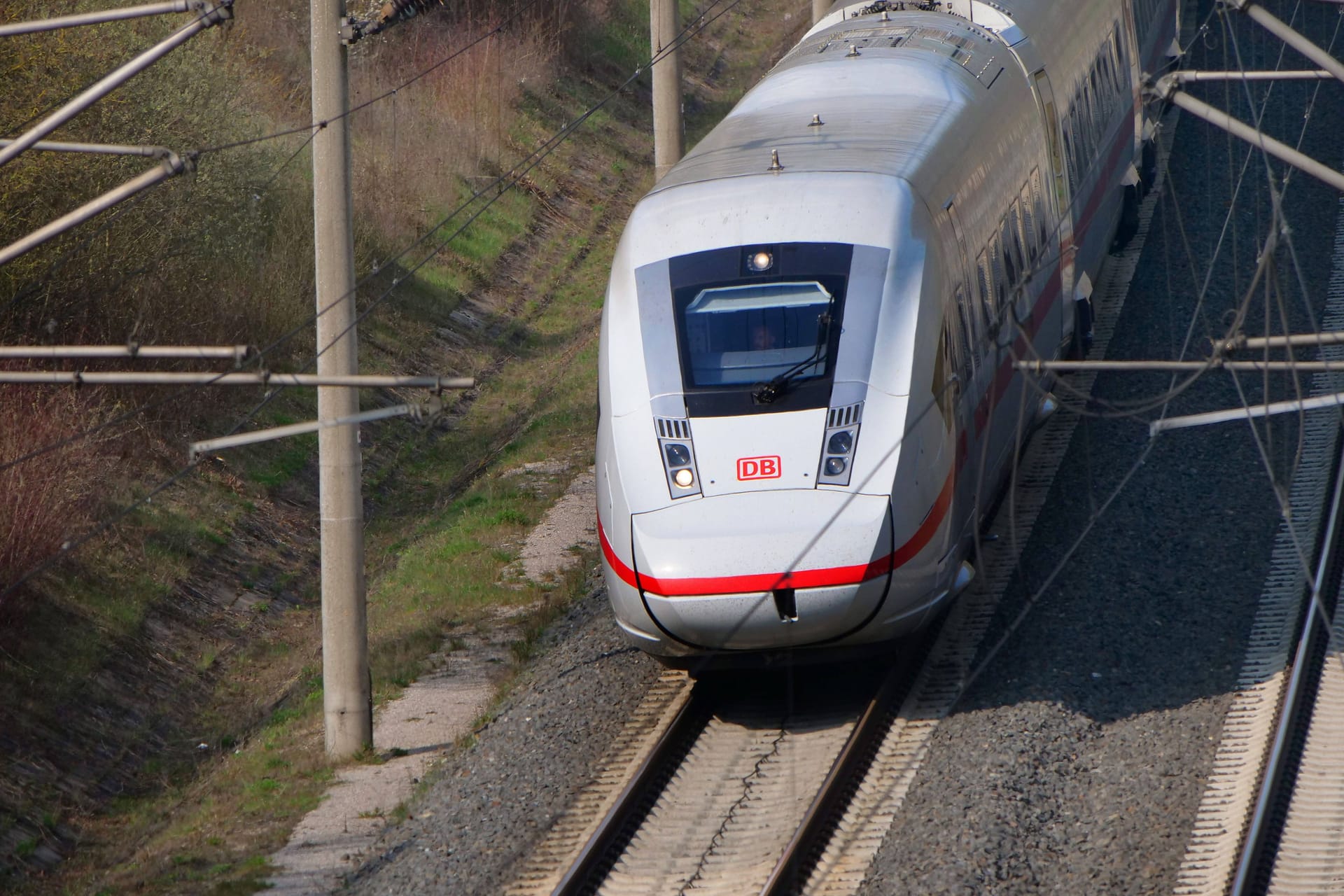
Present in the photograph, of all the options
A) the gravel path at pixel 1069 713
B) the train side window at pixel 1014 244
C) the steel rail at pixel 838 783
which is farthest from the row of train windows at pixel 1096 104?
the steel rail at pixel 838 783

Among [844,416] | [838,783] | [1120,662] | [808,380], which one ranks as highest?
[808,380]

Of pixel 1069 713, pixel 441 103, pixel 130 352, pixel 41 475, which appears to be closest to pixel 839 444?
pixel 1069 713

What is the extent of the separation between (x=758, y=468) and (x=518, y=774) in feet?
8.89

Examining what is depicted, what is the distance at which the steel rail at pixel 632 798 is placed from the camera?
974 centimetres

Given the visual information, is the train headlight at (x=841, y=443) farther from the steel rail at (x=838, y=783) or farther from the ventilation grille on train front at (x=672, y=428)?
the steel rail at (x=838, y=783)

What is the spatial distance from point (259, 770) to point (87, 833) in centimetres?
136

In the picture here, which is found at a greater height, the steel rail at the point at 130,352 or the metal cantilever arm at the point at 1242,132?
the metal cantilever arm at the point at 1242,132

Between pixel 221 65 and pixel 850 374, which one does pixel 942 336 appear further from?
pixel 221 65

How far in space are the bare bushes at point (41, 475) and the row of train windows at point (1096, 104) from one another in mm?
9771

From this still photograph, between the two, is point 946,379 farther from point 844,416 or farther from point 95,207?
point 95,207

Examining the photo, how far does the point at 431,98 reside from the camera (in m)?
29.0

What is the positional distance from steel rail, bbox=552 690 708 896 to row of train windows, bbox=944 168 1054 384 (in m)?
2.99

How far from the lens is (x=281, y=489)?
1859 cm

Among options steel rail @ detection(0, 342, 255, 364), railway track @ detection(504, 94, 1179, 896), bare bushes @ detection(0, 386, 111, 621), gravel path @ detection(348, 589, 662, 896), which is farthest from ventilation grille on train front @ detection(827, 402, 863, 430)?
bare bushes @ detection(0, 386, 111, 621)
